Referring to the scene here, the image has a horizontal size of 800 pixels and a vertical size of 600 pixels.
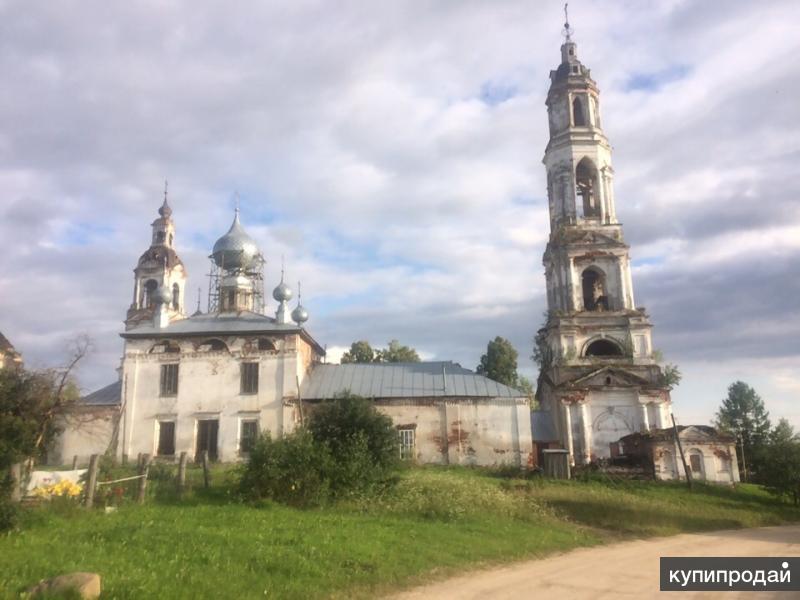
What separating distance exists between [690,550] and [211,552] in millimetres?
10662

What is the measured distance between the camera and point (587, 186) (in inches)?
1355

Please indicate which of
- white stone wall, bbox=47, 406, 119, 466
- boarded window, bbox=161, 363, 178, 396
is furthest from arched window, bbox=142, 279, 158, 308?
white stone wall, bbox=47, 406, 119, 466

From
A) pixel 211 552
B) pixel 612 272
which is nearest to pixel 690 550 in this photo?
pixel 211 552

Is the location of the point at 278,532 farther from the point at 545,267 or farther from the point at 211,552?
the point at 545,267

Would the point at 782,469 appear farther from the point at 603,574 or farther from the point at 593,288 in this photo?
the point at 603,574

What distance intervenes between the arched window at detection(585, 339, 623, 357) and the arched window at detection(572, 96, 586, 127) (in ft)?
39.8

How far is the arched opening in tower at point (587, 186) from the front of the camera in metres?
33.6

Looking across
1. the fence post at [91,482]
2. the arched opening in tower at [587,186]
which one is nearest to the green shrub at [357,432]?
the fence post at [91,482]

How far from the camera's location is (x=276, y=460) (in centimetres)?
1672

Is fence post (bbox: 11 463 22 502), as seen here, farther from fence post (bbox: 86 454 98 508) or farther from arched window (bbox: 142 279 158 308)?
arched window (bbox: 142 279 158 308)

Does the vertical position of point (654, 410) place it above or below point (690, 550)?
above

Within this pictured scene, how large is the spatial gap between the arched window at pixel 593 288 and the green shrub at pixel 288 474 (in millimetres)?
20024

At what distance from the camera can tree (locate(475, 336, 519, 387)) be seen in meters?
45.6

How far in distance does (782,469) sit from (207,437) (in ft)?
78.5
